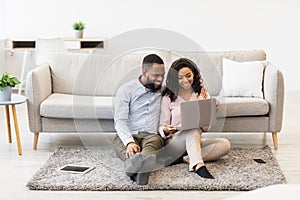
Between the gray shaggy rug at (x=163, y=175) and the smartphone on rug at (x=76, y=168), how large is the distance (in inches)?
1.7

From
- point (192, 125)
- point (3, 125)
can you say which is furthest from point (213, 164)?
point (3, 125)

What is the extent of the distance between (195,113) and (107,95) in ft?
3.14

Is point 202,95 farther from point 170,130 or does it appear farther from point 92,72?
point 92,72

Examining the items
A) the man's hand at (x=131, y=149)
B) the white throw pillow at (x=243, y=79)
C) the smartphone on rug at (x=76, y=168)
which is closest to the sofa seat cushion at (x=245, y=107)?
the white throw pillow at (x=243, y=79)

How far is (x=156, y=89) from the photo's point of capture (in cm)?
343

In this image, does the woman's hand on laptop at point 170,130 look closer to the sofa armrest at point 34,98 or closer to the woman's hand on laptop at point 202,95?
the woman's hand on laptop at point 202,95

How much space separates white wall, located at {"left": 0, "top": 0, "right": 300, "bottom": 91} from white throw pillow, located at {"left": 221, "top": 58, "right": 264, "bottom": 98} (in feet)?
8.25

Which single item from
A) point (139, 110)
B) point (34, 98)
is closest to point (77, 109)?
point (34, 98)

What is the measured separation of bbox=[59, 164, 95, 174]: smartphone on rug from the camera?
3.36 meters

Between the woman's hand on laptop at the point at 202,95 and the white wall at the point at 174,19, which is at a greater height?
the white wall at the point at 174,19

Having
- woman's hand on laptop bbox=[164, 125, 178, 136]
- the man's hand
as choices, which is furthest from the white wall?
the man's hand

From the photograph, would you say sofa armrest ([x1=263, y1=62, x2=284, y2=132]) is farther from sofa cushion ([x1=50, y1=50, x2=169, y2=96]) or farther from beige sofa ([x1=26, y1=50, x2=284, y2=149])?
sofa cushion ([x1=50, y1=50, x2=169, y2=96])

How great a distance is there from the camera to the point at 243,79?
161 inches

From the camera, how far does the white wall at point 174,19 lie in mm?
6598
